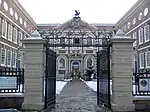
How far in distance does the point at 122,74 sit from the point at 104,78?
3.87 feet

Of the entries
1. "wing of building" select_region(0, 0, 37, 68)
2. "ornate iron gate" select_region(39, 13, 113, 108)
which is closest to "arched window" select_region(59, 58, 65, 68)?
"wing of building" select_region(0, 0, 37, 68)

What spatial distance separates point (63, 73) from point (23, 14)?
57.5ft

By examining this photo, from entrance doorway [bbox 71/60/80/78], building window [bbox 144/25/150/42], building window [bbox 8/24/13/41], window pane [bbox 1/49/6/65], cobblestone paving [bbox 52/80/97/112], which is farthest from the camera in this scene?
entrance doorway [bbox 71/60/80/78]

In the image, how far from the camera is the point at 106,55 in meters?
9.33

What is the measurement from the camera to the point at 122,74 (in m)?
8.62

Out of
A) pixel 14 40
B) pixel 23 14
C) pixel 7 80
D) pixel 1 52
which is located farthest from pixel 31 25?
pixel 7 80

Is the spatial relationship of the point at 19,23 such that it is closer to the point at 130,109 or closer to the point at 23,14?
the point at 23,14

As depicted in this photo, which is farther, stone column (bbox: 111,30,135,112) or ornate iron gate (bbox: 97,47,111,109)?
ornate iron gate (bbox: 97,47,111,109)

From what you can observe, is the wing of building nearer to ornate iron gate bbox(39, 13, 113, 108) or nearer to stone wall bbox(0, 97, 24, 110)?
ornate iron gate bbox(39, 13, 113, 108)

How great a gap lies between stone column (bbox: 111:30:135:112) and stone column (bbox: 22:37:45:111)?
2.64 metres

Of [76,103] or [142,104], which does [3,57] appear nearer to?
[76,103]

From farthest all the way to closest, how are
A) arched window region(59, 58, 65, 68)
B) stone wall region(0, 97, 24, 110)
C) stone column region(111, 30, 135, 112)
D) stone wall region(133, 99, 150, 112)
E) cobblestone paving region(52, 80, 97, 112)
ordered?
arched window region(59, 58, 65, 68), cobblestone paving region(52, 80, 97, 112), stone wall region(0, 97, 24, 110), stone wall region(133, 99, 150, 112), stone column region(111, 30, 135, 112)

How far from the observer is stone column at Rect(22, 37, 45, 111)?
28.7 ft

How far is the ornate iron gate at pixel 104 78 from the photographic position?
896 cm
